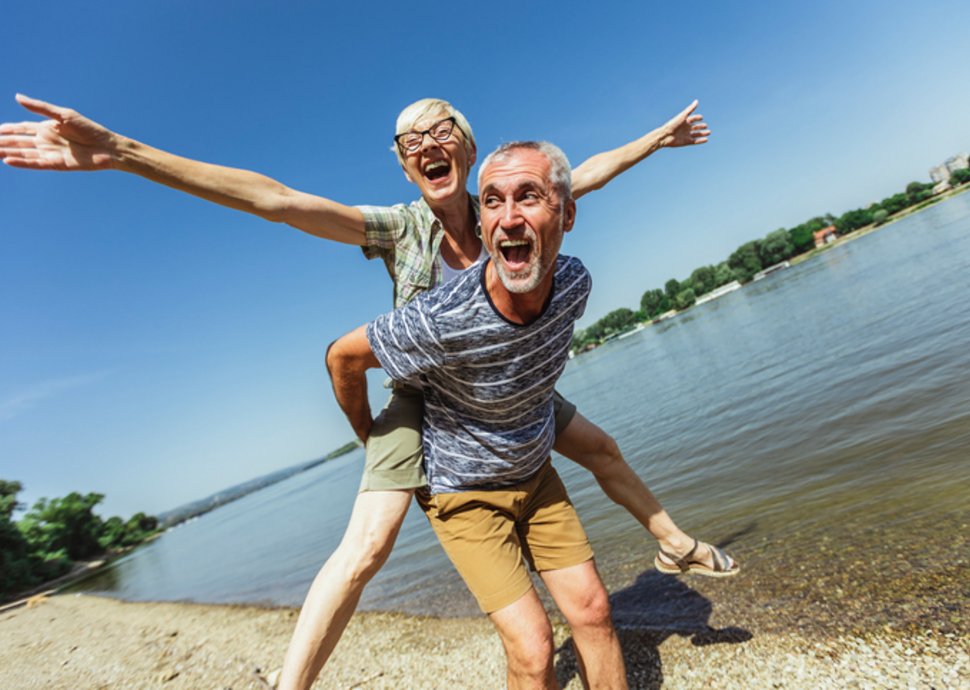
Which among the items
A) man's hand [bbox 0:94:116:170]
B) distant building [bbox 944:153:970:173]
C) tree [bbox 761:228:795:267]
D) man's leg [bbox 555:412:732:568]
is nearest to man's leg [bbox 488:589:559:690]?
man's leg [bbox 555:412:732:568]

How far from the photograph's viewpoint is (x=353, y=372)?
2.92 metres

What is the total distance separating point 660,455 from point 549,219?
10141 mm

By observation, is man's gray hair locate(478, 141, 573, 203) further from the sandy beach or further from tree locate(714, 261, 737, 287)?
tree locate(714, 261, 737, 287)

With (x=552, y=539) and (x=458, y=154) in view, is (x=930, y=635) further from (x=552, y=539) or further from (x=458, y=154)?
Result: (x=458, y=154)

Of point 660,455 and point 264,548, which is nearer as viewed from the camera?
point 660,455

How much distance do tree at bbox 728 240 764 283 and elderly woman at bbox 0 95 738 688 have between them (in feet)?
452

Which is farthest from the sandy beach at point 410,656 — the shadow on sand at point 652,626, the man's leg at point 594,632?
the man's leg at point 594,632

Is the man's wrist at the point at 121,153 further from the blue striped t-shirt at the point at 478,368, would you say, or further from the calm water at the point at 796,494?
the calm water at the point at 796,494

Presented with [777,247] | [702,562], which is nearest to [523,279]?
→ [702,562]

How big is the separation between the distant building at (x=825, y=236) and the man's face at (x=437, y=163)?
487ft

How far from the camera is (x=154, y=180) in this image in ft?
Result: 8.21

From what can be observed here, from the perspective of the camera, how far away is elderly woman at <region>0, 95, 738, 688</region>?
2.46 metres

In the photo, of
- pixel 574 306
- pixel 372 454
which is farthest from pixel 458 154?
pixel 372 454

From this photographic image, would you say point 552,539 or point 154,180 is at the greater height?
point 154,180
